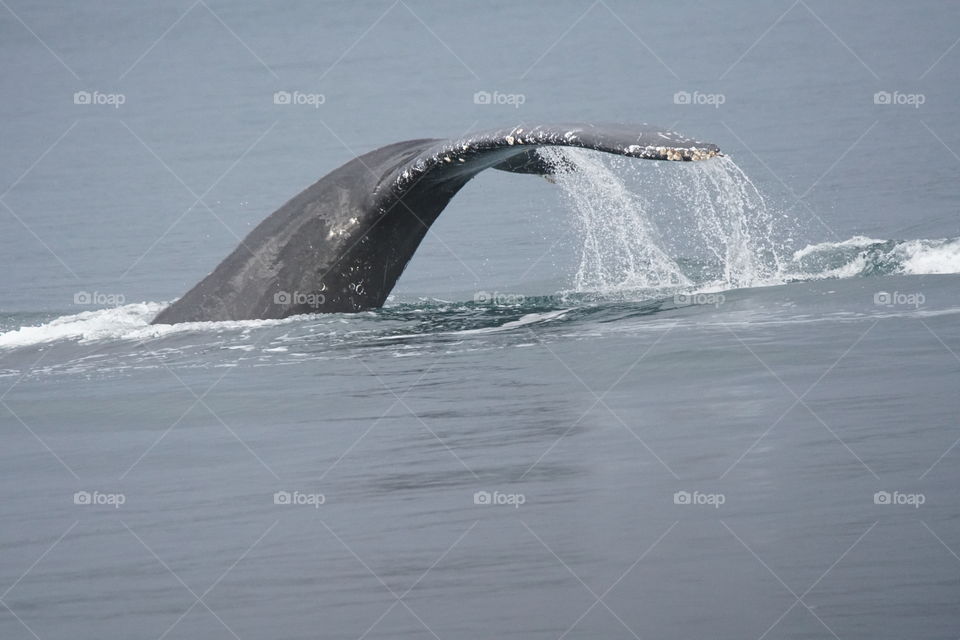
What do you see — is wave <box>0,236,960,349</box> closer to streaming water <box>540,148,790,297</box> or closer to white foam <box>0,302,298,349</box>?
white foam <box>0,302,298,349</box>

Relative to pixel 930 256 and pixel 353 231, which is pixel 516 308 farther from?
pixel 930 256

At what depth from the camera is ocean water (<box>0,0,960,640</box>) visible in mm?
6250

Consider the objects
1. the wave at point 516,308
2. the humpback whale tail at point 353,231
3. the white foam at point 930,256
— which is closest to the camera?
the humpback whale tail at point 353,231

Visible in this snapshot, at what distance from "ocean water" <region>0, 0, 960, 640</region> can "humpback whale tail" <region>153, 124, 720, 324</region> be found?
10.3 inches

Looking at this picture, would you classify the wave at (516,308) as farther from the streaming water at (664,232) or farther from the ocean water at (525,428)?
the streaming water at (664,232)

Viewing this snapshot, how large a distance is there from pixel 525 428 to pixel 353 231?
2.68 meters

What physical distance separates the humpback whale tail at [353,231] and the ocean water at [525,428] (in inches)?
10.3

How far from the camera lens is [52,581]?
692cm

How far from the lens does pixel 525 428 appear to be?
871cm

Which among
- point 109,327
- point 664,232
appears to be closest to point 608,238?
point 664,232

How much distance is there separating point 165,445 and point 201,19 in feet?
207

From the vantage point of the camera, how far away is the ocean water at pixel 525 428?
6.25 meters

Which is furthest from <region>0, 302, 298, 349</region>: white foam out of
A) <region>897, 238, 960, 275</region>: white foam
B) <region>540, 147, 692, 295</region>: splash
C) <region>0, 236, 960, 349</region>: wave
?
<region>897, 238, 960, 275</region>: white foam

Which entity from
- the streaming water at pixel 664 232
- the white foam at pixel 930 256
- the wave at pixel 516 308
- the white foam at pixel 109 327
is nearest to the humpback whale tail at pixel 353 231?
the white foam at pixel 109 327
